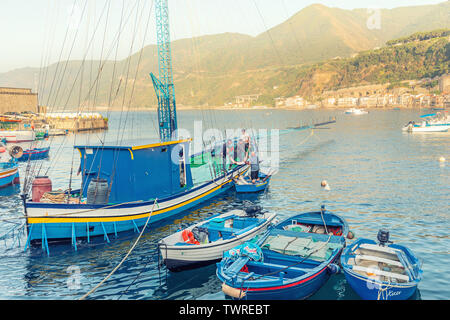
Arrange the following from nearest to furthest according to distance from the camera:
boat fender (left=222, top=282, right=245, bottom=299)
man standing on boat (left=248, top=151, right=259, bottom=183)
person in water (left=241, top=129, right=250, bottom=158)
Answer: boat fender (left=222, top=282, right=245, bottom=299) < man standing on boat (left=248, top=151, right=259, bottom=183) < person in water (left=241, top=129, right=250, bottom=158)

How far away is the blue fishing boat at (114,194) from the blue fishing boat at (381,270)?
33.2 ft

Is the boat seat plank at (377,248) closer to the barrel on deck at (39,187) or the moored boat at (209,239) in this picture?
the moored boat at (209,239)

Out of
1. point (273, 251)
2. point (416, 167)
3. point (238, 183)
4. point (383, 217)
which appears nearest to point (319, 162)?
point (416, 167)

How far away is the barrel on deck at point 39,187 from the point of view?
1905 cm

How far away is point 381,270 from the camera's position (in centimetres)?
1231

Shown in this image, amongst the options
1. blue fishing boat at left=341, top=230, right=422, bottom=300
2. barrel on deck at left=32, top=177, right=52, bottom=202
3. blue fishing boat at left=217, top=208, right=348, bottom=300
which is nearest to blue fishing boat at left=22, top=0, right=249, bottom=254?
barrel on deck at left=32, top=177, right=52, bottom=202

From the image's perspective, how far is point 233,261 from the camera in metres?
12.9

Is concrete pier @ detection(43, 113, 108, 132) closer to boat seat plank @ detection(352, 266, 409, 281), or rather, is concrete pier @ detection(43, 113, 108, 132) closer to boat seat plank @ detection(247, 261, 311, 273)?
boat seat plank @ detection(247, 261, 311, 273)

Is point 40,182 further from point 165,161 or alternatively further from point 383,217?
point 383,217

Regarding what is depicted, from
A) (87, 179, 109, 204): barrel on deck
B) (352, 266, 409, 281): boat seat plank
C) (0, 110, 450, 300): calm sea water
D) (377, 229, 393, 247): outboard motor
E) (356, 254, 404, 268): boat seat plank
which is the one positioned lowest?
(0, 110, 450, 300): calm sea water

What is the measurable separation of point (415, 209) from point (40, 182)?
2478 cm

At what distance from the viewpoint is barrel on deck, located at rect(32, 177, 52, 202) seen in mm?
19047

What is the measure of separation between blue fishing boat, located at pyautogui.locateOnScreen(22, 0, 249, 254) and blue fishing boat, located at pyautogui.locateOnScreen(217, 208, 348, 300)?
671 cm
